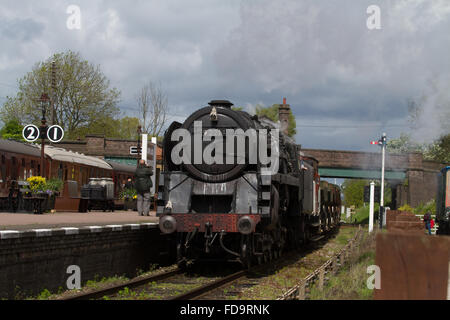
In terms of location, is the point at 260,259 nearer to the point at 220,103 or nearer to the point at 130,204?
the point at 220,103

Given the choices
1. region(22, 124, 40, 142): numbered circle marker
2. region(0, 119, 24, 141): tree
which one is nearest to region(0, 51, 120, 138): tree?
region(0, 119, 24, 141): tree

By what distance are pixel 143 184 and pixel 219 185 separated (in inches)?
234

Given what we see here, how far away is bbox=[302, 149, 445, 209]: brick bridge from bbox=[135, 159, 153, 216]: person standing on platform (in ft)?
102

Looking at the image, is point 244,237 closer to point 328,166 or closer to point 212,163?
point 212,163

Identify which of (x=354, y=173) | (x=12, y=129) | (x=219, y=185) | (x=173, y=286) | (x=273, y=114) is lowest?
(x=173, y=286)

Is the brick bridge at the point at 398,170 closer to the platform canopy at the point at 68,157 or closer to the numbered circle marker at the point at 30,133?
the platform canopy at the point at 68,157

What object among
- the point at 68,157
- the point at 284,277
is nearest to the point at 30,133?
the point at 68,157

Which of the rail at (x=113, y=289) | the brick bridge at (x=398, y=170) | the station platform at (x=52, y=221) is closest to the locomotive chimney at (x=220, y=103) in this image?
the station platform at (x=52, y=221)

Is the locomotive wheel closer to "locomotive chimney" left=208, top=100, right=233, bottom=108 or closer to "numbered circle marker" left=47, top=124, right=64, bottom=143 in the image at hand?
"locomotive chimney" left=208, top=100, right=233, bottom=108

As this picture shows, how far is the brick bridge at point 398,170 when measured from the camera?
4753 cm

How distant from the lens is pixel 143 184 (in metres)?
16.8

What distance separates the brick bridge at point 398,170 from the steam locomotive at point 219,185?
36288mm

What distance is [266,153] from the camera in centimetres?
1132
